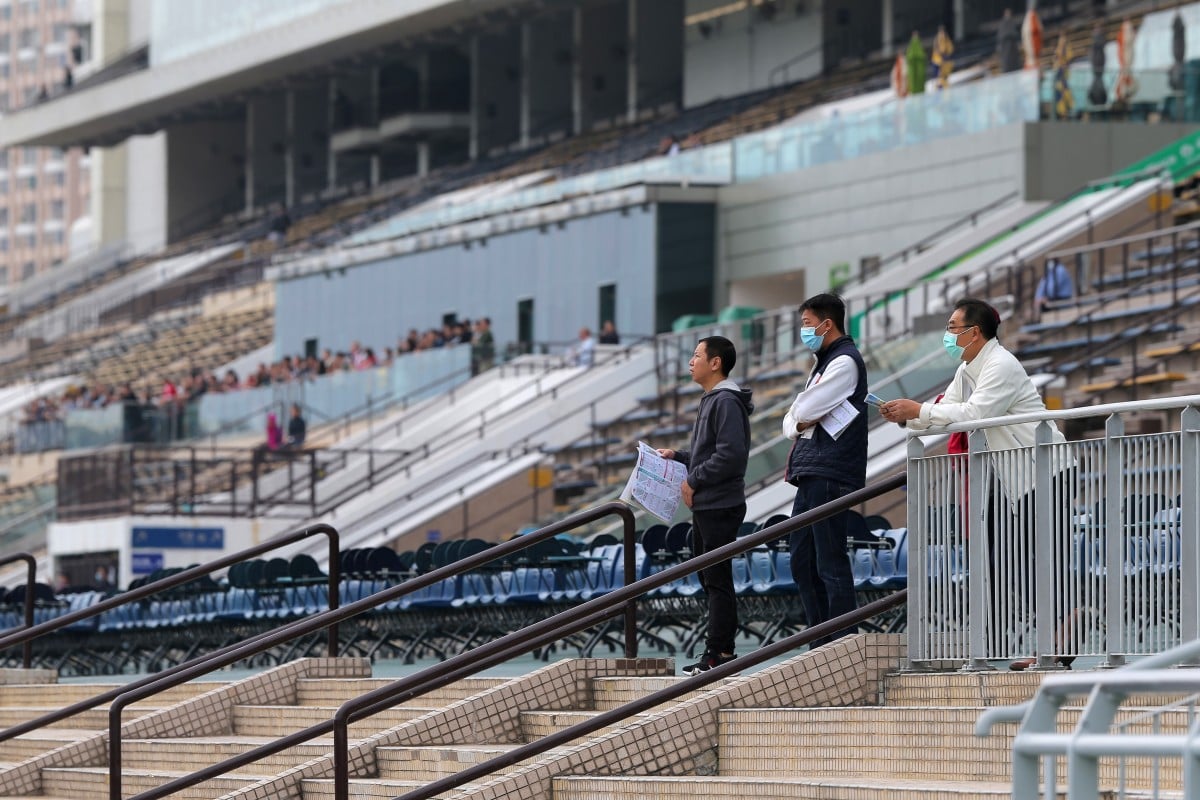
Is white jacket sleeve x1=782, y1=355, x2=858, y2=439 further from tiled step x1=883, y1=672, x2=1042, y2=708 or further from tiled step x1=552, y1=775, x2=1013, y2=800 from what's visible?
tiled step x1=552, y1=775, x2=1013, y2=800

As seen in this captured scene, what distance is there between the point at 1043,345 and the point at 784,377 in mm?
4830

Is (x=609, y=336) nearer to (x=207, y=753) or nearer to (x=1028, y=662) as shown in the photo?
(x=207, y=753)

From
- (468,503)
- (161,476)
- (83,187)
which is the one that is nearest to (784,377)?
(468,503)

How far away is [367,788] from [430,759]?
0.32 m

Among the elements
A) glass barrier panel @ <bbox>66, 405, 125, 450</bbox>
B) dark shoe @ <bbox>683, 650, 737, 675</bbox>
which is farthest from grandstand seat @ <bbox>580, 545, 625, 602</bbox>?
glass barrier panel @ <bbox>66, 405, 125, 450</bbox>

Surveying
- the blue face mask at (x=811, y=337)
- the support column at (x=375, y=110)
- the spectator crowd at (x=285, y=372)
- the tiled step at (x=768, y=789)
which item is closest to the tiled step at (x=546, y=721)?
the tiled step at (x=768, y=789)

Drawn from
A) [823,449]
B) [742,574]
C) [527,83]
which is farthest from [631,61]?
[823,449]

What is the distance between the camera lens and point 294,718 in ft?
45.9

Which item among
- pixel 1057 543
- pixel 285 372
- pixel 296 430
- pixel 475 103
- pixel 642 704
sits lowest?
pixel 642 704

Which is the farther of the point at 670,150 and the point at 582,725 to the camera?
the point at 670,150

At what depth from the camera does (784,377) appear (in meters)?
29.2

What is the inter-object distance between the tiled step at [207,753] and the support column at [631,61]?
50.3 metres

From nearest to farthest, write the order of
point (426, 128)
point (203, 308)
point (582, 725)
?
point (582, 725) → point (203, 308) → point (426, 128)

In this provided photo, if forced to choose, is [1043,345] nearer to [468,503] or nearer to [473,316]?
[468,503]
